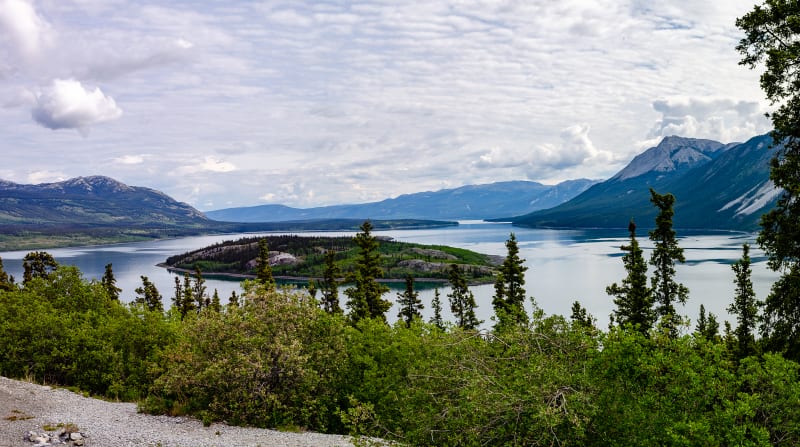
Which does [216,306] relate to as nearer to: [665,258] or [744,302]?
[665,258]

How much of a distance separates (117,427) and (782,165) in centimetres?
2688

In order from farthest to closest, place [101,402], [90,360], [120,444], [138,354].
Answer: [138,354] → [90,360] → [101,402] → [120,444]

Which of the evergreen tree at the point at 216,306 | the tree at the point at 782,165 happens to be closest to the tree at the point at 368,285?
the evergreen tree at the point at 216,306

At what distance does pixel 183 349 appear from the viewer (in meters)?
26.3

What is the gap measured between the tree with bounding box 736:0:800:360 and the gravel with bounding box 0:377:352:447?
16932mm

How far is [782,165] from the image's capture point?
19.2 metres

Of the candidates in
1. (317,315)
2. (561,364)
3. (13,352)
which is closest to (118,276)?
(13,352)

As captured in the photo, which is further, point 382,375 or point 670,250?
point 670,250

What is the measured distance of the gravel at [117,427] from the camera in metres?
18.7

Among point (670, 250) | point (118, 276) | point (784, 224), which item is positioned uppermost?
point (784, 224)

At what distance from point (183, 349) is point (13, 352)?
36.7 feet

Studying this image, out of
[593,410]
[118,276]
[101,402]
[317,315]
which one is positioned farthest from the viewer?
[118,276]

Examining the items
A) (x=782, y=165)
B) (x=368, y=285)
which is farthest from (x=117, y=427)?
(x=368, y=285)

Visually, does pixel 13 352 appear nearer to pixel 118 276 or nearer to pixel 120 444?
pixel 120 444
